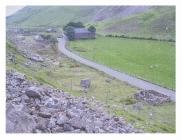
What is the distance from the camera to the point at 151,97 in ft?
54.9

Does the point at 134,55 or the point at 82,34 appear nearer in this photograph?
the point at 134,55

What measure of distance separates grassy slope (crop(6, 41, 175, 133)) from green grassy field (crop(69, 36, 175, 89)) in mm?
867

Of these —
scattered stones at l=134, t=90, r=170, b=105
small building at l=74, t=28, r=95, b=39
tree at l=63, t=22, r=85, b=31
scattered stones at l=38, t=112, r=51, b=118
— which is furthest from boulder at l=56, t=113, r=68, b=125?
small building at l=74, t=28, r=95, b=39

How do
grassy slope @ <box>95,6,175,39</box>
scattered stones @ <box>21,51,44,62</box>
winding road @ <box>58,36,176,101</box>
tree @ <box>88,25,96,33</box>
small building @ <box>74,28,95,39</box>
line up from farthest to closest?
1. grassy slope @ <box>95,6,175,39</box>
2. tree @ <box>88,25,96,33</box>
3. small building @ <box>74,28,95,39</box>
4. scattered stones @ <box>21,51,44,62</box>
5. winding road @ <box>58,36,176,101</box>

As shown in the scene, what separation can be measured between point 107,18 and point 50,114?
23.1 ft

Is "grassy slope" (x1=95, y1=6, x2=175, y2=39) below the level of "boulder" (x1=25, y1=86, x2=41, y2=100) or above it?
above

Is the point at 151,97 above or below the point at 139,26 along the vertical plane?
below

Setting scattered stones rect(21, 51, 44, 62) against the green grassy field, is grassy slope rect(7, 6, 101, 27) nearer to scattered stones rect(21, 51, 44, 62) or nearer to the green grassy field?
scattered stones rect(21, 51, 44, 62)

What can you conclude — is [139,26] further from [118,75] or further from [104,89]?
[104,89]

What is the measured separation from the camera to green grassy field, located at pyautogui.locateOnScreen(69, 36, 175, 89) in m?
16.9

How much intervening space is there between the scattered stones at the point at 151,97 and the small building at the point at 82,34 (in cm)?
387

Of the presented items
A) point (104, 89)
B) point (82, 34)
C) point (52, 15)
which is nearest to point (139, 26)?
point (82, 34)

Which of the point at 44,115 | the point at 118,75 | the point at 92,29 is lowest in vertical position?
the point at 44,115
